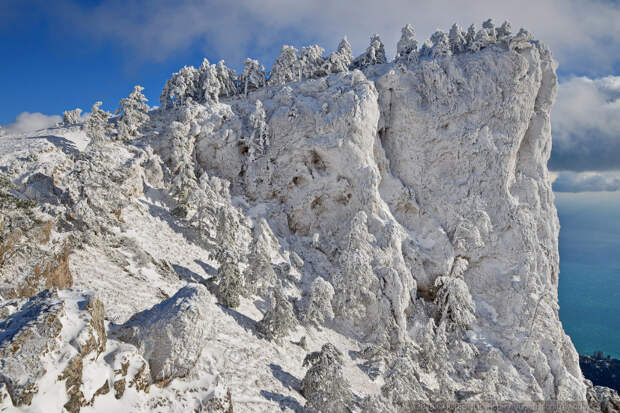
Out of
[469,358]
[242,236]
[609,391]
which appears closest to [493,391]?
[469,358]

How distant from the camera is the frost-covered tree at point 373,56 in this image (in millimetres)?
47938

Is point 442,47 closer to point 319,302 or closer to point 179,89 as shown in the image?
point 179,89

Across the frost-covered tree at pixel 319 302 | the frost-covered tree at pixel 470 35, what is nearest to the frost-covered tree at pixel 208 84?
the frost-covered tree at pixel 319 302

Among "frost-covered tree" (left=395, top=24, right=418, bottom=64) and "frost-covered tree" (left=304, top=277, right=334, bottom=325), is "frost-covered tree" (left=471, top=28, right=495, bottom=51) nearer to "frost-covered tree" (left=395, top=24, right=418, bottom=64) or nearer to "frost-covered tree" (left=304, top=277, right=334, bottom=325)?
"frost-covered tree" (left=395, top=24, right=418, bottom=64)

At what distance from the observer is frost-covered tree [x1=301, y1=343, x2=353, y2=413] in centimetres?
1442

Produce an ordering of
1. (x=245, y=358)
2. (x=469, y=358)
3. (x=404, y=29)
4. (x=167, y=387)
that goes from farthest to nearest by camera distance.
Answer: (x=404, y=29) < (x=469, y=358) < (x=245, y=358) < (x=167, y=387)

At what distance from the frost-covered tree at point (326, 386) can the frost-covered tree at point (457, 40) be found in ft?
134

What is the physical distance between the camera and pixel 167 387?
10430mm

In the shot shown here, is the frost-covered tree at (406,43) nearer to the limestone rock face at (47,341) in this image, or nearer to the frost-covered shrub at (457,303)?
the frost-covered shrub at (457,303)

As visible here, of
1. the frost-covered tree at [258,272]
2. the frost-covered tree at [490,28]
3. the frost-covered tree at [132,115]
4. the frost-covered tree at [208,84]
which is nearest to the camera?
the frost-covered tree at [258,272]

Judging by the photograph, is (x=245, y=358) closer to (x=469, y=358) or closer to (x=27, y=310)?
(x=27, y=310)

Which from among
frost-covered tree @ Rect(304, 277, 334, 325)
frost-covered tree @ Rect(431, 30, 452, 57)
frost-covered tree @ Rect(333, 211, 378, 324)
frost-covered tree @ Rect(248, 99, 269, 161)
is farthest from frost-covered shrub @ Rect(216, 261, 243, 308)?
frost-covered tree @ Rect(431, 30, 452, 57)

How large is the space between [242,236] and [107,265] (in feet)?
43.4

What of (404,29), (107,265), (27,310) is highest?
(404,29)
